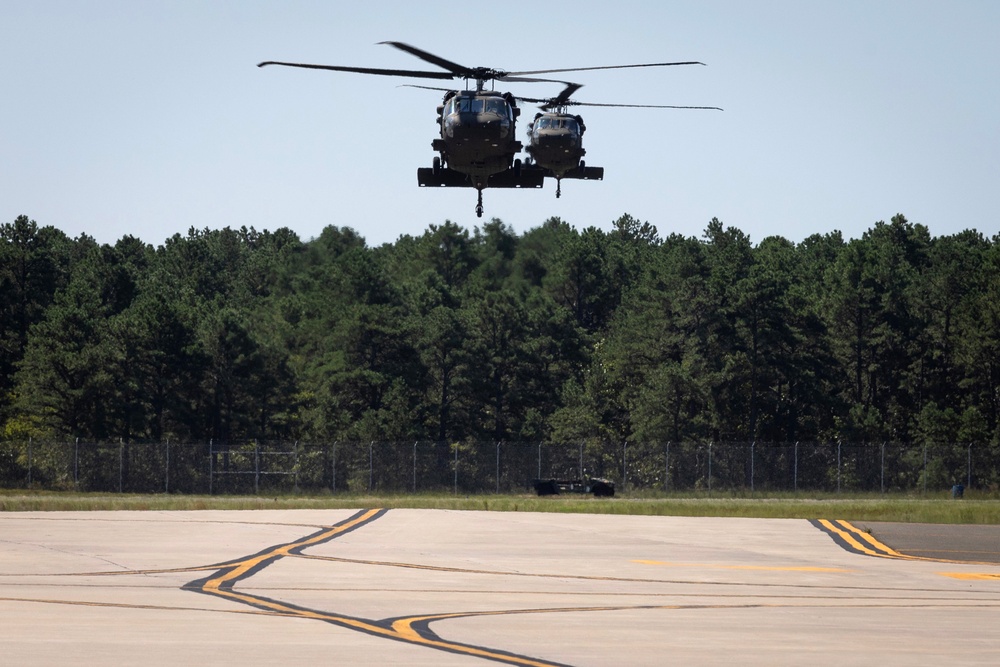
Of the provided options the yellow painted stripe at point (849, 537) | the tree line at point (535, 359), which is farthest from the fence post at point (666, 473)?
the yellow painted stripe at point (849, 537)

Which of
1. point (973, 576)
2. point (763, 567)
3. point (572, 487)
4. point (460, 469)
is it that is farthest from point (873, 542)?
point (460, 469)

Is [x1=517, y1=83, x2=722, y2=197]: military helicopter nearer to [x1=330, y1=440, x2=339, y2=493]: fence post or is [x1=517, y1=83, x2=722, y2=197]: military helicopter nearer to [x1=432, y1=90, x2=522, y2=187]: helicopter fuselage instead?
[x1=432, y1=90, x2=522, y2=187]: helicopter fuselage

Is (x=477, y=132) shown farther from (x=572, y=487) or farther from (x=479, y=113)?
(x=572, y=487)

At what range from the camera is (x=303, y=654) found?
15.1m

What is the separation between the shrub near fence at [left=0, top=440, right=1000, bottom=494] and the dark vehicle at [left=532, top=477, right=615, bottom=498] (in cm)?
271

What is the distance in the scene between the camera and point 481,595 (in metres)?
21.9

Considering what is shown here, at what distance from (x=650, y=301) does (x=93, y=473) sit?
161 feet

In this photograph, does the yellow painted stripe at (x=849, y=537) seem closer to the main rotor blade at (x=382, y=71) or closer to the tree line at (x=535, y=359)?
the main rotor blade at (x=382, y=71)

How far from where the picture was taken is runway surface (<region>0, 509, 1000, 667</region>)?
15758 mm

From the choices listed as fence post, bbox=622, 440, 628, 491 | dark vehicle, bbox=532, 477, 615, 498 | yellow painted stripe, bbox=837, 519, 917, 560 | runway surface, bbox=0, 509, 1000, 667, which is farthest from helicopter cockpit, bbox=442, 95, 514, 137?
fence post, bbox=622, 440, 628, 491

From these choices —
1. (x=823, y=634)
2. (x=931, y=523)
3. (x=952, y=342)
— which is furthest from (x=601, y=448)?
(x=823, y=634)

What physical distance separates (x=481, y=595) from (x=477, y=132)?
16.1 meters

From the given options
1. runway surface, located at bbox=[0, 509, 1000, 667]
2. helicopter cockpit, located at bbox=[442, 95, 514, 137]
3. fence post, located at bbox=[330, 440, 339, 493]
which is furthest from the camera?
fence post, located at bbox=[330, 440, 339, 493]

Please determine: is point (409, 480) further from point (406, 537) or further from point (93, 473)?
point (406, 537)
